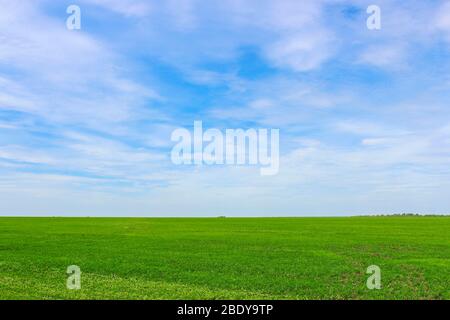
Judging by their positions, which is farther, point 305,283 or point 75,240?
point 75,240

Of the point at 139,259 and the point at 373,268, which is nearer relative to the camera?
the point at 373,268

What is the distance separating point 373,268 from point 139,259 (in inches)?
749

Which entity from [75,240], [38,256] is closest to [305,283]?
[38,256]

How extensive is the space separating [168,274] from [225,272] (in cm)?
412

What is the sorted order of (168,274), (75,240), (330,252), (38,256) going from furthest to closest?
(75,240) → (330,252) → (38,256) → (168,274)
